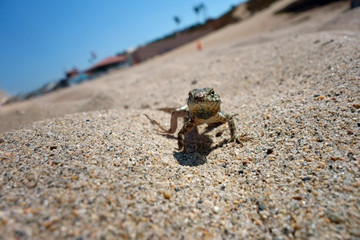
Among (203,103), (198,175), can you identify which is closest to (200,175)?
(198,175)

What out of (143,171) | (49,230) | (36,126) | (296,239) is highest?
(36,126)

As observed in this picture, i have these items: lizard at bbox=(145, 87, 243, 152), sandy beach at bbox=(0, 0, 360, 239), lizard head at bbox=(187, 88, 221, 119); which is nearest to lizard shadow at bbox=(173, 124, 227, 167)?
sandy beach at bbox=(0, 0, 360, 239)

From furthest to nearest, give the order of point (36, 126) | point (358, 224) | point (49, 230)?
point (36, 126) → point (358, 224) → point (49, 230)

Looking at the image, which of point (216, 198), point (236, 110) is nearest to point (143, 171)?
point (216, 198)

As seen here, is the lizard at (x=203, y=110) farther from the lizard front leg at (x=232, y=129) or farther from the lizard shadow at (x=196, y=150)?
the lizard shadow at (x=196, y=150)

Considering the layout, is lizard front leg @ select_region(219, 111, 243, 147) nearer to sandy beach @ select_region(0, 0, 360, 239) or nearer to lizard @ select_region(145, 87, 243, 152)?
lizard @ select_region(145, 87, 243, 152)

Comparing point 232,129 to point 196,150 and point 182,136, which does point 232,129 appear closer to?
point 196,150

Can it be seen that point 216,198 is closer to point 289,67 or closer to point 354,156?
point 354,156

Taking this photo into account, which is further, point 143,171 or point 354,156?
point 143,171
